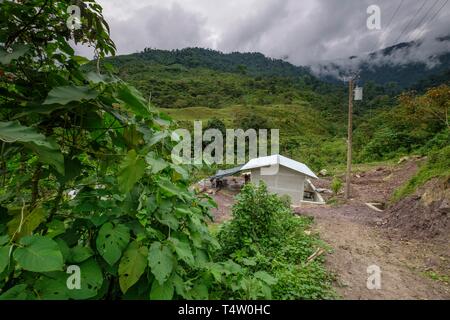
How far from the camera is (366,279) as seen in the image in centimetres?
484

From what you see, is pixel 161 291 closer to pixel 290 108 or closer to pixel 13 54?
A: pixel 13 54

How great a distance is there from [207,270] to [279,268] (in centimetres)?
320

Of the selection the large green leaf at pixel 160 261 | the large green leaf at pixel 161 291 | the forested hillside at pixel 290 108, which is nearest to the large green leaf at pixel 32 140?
the large green leaf at pixel 160 261

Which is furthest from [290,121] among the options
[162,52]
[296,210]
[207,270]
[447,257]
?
[162,52]

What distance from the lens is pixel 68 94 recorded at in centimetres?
102

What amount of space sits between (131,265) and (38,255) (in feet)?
1.17

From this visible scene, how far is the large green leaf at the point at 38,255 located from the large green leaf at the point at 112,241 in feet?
0.76

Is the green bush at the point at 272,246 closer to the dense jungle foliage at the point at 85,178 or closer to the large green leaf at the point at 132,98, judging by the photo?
the dense jungle foliage at the point at 85,178

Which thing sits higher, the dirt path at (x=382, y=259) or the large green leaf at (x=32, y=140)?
the large green leaf at (x=32, y=140)

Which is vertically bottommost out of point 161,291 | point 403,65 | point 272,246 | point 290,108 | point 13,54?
point 272,246

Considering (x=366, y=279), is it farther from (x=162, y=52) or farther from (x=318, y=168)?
(x=162, y=52)

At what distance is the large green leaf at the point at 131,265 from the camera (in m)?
1.14

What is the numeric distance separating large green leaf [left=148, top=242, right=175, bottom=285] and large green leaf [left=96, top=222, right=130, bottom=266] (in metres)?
0.12
